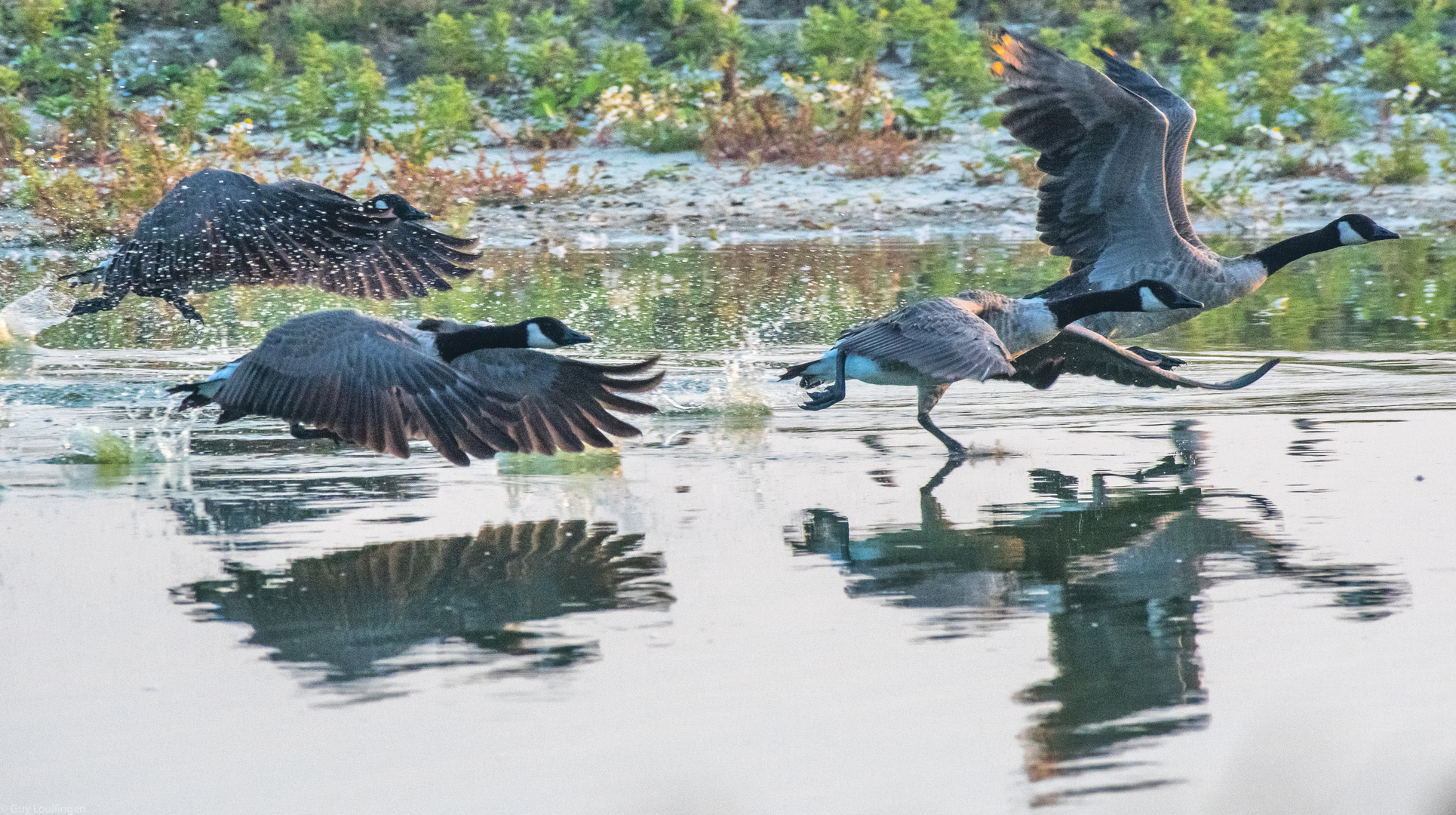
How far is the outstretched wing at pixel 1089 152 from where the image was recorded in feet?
28.4

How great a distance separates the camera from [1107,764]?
12.7 ft

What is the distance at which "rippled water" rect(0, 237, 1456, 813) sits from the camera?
3867 millimetres

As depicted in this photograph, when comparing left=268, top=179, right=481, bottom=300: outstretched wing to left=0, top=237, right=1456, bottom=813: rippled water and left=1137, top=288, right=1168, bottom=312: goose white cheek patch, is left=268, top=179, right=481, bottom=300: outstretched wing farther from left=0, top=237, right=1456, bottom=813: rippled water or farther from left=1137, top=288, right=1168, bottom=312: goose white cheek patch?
left=1137, top=288, right=1168, bottom=312: goose white cheek patch

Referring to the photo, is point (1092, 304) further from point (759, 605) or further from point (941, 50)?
point (941, 50)

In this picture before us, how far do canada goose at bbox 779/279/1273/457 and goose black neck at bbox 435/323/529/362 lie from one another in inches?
53.6

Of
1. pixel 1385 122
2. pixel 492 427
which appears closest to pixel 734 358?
pixel 492 427

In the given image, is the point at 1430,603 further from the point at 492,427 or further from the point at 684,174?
the point at 684,174

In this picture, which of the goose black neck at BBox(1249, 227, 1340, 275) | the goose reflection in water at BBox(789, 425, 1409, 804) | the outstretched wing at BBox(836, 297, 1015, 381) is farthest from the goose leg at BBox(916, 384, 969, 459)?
the goose black neck at BBox(1249, 227, 1340, 275)

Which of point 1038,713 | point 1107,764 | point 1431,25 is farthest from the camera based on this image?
point 1431,25

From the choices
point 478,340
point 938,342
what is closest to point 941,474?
point 938,342

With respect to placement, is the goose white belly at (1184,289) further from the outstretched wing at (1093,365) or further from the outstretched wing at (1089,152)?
the outstretched wing at (1093,365)

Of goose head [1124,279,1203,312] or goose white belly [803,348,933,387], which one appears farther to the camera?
goose head [1124,279,1203,312]

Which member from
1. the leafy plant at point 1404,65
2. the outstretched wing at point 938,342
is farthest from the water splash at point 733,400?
the leafy plant at point 1404,65

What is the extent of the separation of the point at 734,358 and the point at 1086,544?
Answer: 4.00m
